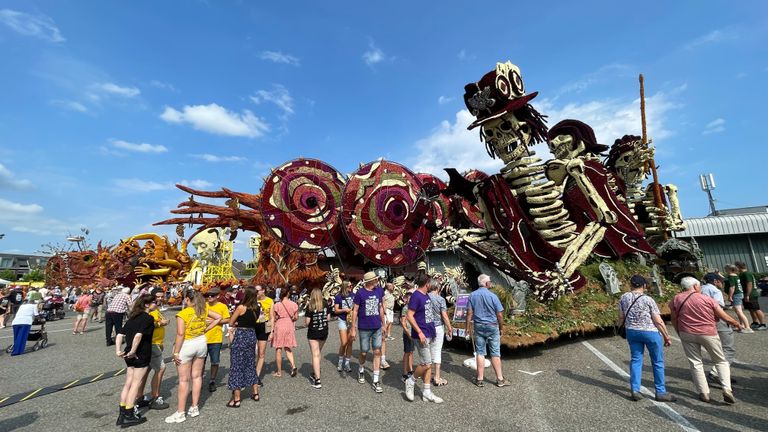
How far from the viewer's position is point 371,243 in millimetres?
13922

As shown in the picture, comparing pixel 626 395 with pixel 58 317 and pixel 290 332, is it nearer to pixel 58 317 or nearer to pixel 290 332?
pixel 290 332

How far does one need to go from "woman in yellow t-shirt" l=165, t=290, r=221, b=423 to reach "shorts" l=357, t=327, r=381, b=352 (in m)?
2.28

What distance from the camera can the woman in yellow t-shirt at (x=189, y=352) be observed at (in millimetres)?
4422

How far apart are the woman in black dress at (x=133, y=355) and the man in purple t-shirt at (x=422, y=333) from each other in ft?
11.2

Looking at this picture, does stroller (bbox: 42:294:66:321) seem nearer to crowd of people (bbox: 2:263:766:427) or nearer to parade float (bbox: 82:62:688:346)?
parade float (bbox: 82:62:688:346)

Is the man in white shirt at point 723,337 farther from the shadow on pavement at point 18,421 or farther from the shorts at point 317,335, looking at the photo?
the shadow on pavement at point 18,421

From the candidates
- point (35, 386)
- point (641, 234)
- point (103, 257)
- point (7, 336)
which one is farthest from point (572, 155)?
point (103, 257)

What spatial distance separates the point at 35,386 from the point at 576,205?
1310 cm

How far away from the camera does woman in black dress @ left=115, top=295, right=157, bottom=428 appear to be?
4.35 m

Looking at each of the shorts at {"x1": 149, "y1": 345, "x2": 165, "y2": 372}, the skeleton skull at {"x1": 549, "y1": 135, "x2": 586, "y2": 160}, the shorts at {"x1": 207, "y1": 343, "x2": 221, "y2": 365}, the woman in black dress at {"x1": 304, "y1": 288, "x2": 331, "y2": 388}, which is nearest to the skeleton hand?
the skeleton skull at {"x1": 549, "y1": 135, "x2": 586, "y2": 160}

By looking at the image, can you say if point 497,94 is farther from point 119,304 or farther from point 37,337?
point 37,337

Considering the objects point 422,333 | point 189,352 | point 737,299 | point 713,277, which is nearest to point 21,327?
point 189,352

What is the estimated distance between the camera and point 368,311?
562cm

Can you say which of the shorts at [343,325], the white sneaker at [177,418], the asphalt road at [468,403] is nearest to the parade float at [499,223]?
the asphalt road at [468,403]
